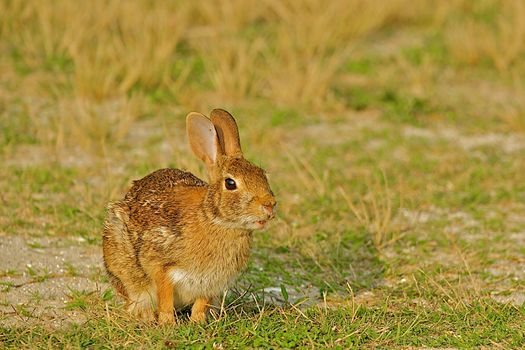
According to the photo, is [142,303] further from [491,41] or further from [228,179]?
[491,41]

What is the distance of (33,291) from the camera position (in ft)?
17.7

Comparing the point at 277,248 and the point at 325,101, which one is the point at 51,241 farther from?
the point at 325,101

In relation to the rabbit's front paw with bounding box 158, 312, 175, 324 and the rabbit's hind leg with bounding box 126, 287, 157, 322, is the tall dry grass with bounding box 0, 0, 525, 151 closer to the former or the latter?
the rabbit's hind leg with bounding box 126, 287, 157, 322

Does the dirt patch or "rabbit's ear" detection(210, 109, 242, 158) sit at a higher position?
"rabbit's ear" detection(210, 109, 242, 158)

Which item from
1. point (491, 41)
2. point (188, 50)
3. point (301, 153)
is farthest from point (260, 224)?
point (491, 41)

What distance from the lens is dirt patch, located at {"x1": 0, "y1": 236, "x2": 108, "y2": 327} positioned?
509cm

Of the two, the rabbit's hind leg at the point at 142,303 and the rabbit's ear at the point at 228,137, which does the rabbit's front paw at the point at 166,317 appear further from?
the rabbit's ear at the point at 228,137

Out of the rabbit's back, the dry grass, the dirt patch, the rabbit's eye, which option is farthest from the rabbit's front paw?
the dry grass

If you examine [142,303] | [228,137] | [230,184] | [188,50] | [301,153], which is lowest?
[301,153]

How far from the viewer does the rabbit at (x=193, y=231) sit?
4.62m

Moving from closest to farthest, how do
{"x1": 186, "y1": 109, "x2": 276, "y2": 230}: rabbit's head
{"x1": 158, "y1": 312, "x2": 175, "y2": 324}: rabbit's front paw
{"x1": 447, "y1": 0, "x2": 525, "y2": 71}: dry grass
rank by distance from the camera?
{"x1": 186, "y1": 109, "x2": 276, "y2": 230}: rabbit's head → {"x1": 158, "y1": 312, "x2": 175, "y2": 324}: rabbit's front paw → {"x1": 447, "y1": 0, "x2": 525, "y2": 71}: dry grass

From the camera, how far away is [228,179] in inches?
183

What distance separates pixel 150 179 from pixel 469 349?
1787 millimetres

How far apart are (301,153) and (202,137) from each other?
10.6ft
